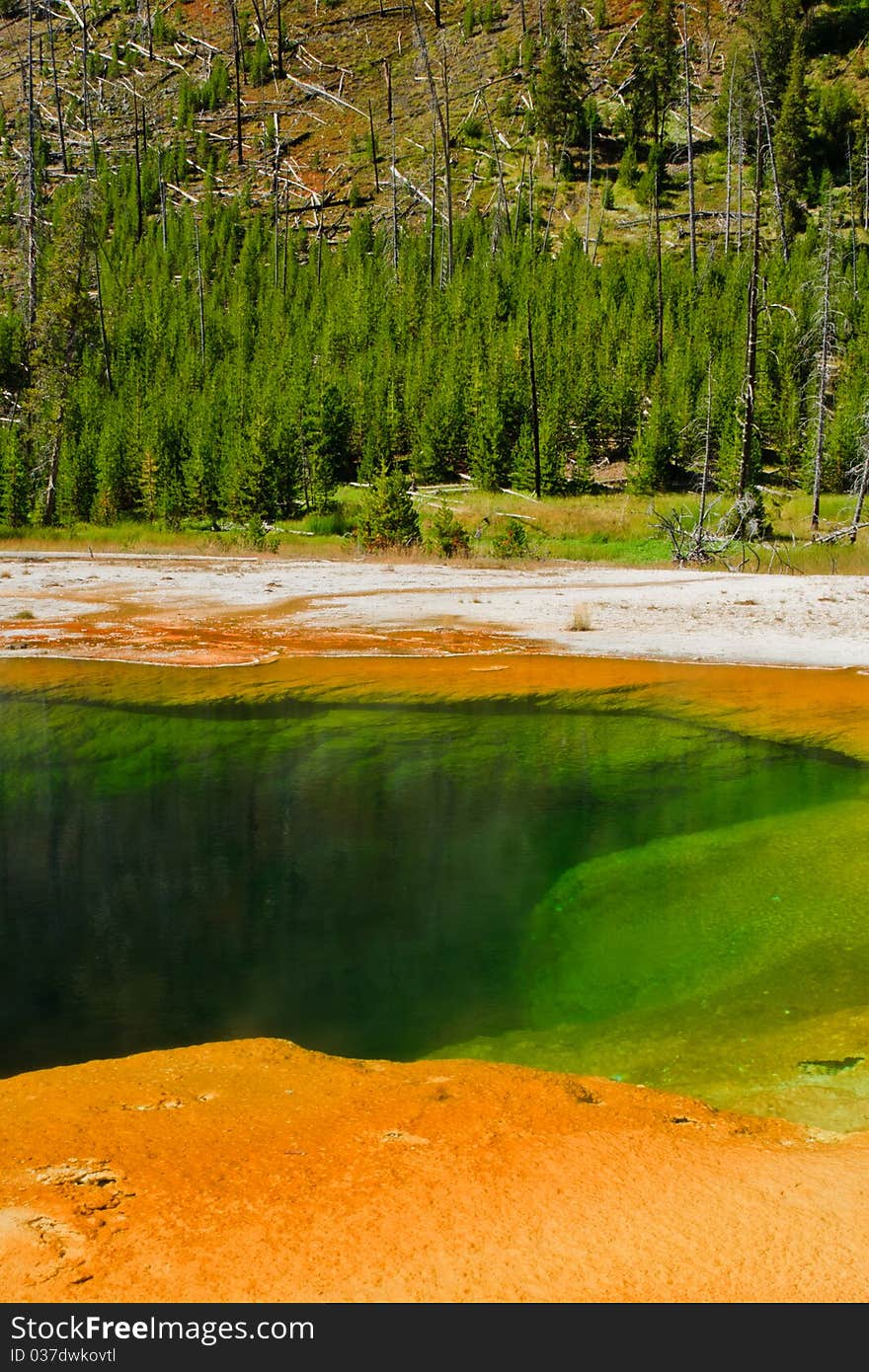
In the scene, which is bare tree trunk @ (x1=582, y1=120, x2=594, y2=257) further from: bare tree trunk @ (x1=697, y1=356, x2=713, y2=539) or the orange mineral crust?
the orange mineral crust

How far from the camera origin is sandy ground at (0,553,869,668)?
647 inches

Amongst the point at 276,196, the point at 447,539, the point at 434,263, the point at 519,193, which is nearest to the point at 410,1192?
the point at 447,539

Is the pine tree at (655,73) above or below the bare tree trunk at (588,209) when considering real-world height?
above

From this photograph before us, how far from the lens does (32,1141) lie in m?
3.91

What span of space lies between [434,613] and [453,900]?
12.9m

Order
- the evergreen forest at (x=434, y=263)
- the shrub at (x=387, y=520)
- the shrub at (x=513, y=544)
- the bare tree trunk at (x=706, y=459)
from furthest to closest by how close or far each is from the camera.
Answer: the evergreen forest at (x=434, y=263) → the shrub at (x=387, y=520) → the shrub at (x=513, y=544) → the bare tree trunk at (x=706, y=459)

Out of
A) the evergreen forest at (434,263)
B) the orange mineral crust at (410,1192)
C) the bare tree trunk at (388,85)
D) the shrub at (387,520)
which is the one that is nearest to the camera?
the orange mineral crust at (410,1192)

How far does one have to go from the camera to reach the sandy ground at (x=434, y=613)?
16422mm

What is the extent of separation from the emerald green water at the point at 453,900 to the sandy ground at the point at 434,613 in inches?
192

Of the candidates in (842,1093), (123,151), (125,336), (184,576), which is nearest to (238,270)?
(125,336)

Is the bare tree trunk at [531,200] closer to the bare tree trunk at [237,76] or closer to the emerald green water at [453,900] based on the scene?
the bare tree trunk at [237,76]

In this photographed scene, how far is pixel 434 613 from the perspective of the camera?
65.1 feet

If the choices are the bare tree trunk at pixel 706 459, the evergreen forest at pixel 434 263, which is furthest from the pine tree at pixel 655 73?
the bare tree trunk at pixel 706 459

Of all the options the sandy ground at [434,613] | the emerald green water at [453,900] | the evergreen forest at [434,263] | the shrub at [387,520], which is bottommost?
the emerald green water at [453,900]
